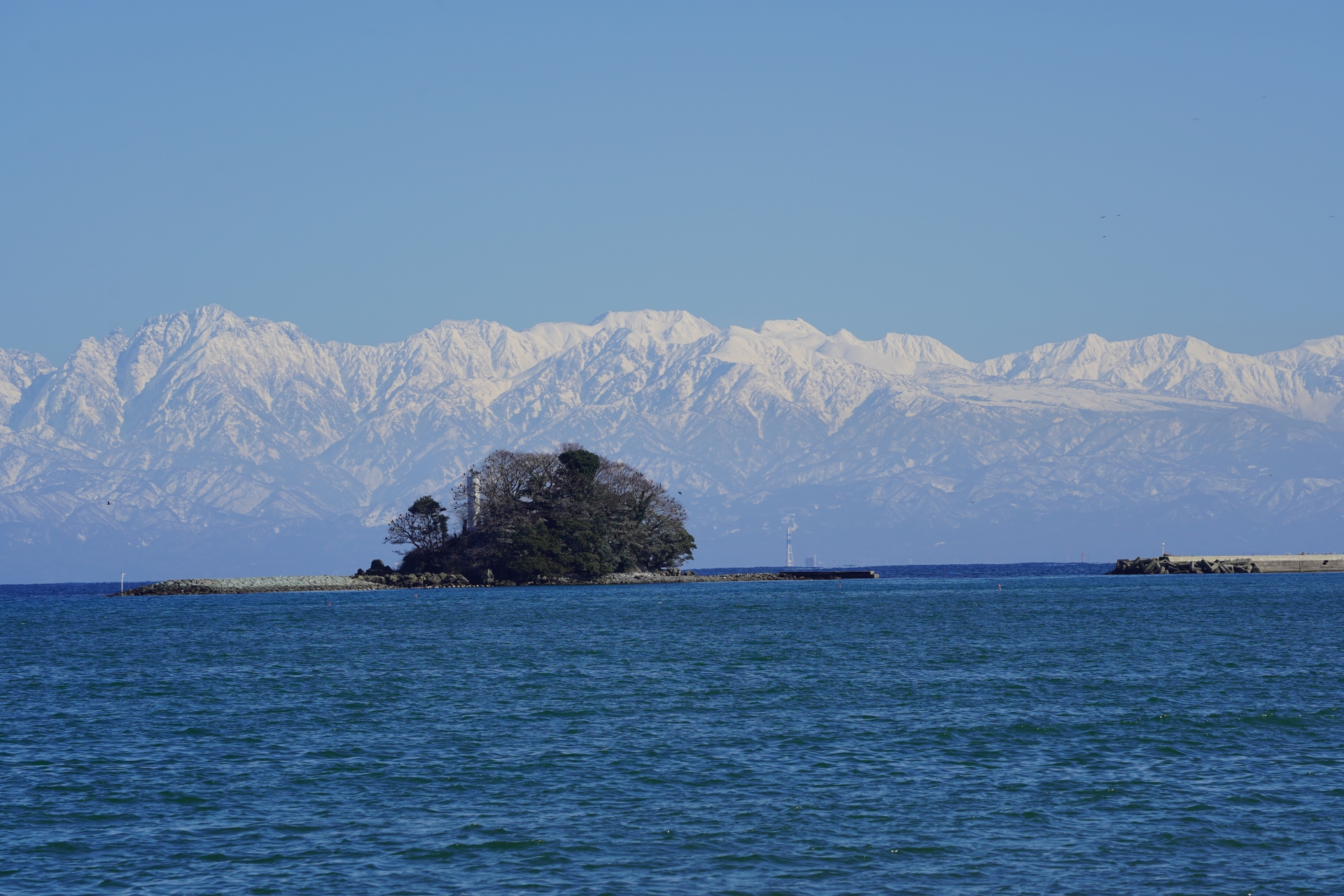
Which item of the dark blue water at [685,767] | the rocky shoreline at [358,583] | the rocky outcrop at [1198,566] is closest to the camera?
the dark blue water at [685,767]

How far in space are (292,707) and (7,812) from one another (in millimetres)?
16674

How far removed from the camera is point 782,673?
173 feet

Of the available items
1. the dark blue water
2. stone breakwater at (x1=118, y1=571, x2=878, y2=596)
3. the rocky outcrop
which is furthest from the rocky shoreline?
the dark blue water

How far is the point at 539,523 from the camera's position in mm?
160000

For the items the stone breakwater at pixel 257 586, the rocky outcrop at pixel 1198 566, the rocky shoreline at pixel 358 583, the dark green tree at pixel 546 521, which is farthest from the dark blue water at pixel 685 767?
the rocky outcrop at pixel 1198 566

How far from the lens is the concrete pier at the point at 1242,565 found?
190250mm

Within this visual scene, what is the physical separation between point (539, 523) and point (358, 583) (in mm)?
28858

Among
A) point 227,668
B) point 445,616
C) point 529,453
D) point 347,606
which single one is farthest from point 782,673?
point 529,453

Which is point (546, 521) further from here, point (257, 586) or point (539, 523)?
point (257, 586)

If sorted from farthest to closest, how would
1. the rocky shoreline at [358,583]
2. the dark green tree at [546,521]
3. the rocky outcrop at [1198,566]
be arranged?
1. the rocky outcrop at [1198,566]
2. the rocky shoreline at [358,583]
3. the dark green tree at [546,521]

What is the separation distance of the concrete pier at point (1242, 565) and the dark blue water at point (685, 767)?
422 feet

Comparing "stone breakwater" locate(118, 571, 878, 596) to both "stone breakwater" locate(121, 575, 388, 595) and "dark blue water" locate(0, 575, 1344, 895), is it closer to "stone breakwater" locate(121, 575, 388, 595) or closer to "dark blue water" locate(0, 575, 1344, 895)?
"stone breakwater" locate(121, 575, 388, 595)

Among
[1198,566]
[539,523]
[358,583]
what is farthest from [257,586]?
[1198,566]

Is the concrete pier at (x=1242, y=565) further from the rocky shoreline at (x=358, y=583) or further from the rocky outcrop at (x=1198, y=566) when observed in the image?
the rocky shoreline at (x=358, y=583)
